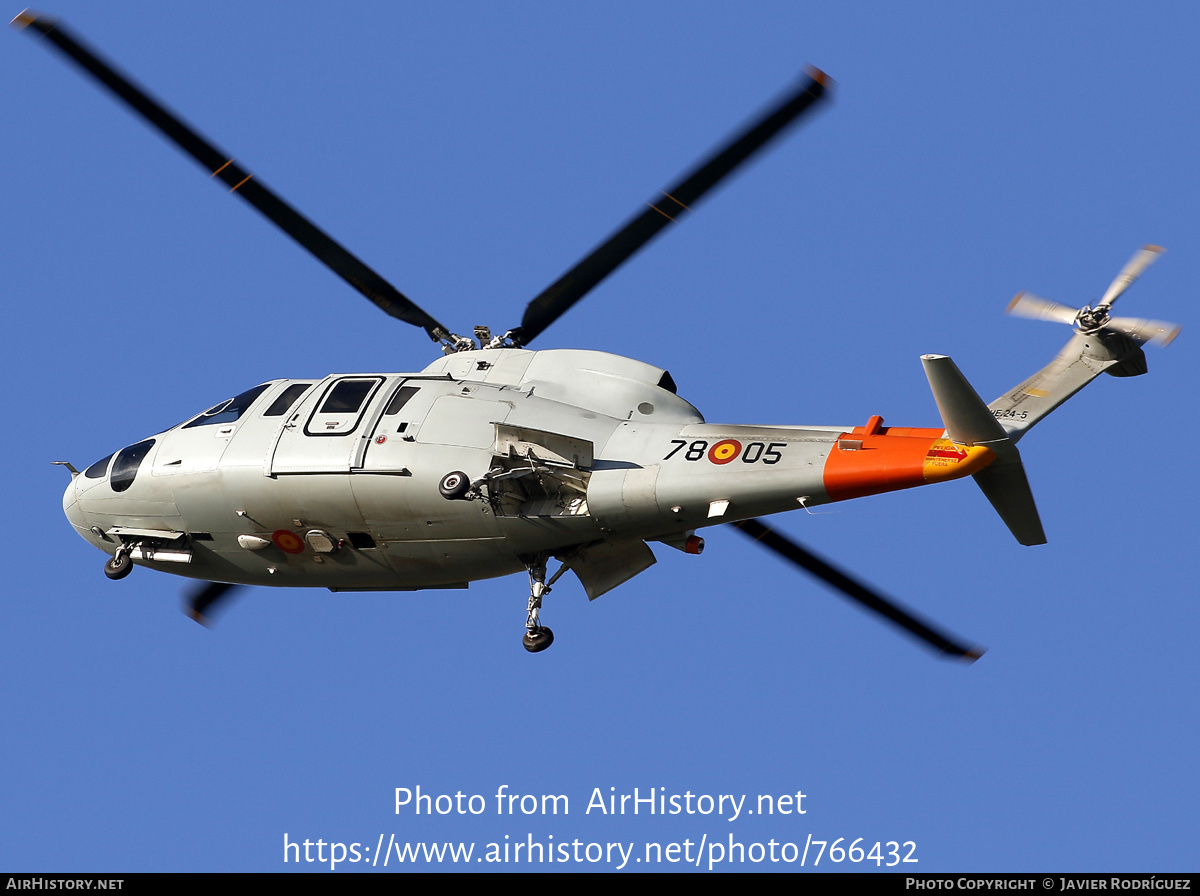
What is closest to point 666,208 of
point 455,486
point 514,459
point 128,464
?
point 514,459

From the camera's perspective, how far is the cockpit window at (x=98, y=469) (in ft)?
94.6

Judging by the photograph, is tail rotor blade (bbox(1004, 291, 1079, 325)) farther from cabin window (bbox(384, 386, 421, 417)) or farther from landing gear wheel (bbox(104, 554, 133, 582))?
landing gear wheel (bbox(104, 554, 133, 582))

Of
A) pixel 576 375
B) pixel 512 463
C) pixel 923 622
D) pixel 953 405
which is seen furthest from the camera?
pixel 923 622

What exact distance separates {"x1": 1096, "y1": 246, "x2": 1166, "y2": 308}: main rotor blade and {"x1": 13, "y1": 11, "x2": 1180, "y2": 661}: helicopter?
3 cm

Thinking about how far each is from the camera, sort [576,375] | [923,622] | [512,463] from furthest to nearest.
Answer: [923,622] → [576,375] → [512,463]

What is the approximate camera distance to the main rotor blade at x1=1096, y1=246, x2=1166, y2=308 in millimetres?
24938

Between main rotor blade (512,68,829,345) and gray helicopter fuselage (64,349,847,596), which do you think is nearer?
gray helicopter fuselage (64,349,847,596)

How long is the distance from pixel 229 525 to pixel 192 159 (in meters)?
5.58

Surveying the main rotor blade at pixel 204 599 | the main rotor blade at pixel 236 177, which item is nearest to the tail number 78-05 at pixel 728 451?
the main rotor blade at pixel 236 177

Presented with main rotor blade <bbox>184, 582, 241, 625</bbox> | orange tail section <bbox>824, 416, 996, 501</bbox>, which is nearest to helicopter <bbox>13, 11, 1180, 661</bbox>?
orange tail section <bbox>824, 416, 996, 501</bbox>

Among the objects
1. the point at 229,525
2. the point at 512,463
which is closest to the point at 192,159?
the point at 229,525

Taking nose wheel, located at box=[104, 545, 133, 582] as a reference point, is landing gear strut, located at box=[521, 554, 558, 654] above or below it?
below
